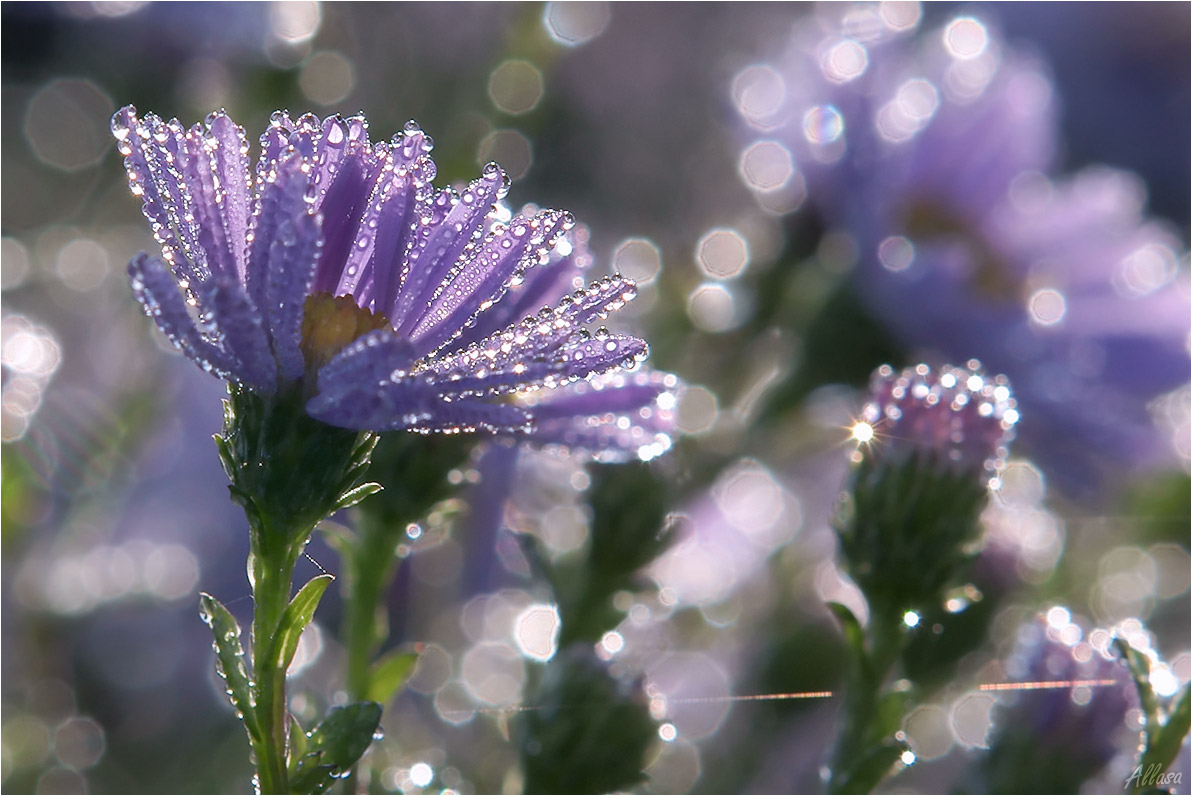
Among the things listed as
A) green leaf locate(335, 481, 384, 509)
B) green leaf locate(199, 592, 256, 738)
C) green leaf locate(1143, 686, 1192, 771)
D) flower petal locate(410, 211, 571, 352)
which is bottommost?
green leaf locate(1143, 686, 1192, 771)

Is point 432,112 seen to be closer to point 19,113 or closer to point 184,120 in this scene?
point 184,120

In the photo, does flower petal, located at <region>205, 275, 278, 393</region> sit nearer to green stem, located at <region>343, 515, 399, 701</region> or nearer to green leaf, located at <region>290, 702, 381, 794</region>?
green leaf, located at <region>290, 702, 381, 794</region>

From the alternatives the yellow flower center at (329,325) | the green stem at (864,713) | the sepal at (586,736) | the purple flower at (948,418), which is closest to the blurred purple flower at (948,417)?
the purple flower at (948,418)

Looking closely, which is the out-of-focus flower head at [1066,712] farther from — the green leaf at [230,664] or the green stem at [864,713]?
the green leaf at [230,664]

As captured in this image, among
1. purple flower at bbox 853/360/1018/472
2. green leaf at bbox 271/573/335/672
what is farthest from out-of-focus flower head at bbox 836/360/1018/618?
green leaf at bbox 271/573/335/672

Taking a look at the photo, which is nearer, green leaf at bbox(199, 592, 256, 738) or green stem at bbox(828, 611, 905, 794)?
green leaf at bbox(199, 592, 256, 738)

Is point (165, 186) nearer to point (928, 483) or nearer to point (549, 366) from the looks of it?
point (549, 366)
